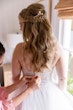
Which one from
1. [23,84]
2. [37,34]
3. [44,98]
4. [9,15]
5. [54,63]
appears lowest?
[44,98]

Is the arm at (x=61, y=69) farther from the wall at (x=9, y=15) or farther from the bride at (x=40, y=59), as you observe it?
the wall at (x=9, y=15)

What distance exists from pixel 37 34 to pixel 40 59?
0.19 metres

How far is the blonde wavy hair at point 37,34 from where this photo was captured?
1.30 m

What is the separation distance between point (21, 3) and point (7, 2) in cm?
26

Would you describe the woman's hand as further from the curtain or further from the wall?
the wall

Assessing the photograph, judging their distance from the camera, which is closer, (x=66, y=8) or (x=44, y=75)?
(x=66, y=8)

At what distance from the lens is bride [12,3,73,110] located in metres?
1.31

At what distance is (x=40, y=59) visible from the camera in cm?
135

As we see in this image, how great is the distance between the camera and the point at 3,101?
117 cm

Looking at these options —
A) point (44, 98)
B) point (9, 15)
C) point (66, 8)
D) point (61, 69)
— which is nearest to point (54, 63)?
point (61, 69)

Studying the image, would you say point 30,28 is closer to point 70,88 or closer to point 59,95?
point 59,95

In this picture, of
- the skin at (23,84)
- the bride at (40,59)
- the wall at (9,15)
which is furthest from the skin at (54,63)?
the wall at (9,15)

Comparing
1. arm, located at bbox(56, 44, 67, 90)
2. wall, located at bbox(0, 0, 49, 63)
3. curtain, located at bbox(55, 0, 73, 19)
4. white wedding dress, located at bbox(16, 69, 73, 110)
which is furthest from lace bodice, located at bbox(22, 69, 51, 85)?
wall, located at bbox(0, 0, 49, 63)

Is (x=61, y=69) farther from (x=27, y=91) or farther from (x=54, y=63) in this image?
(x=27, y=91)
